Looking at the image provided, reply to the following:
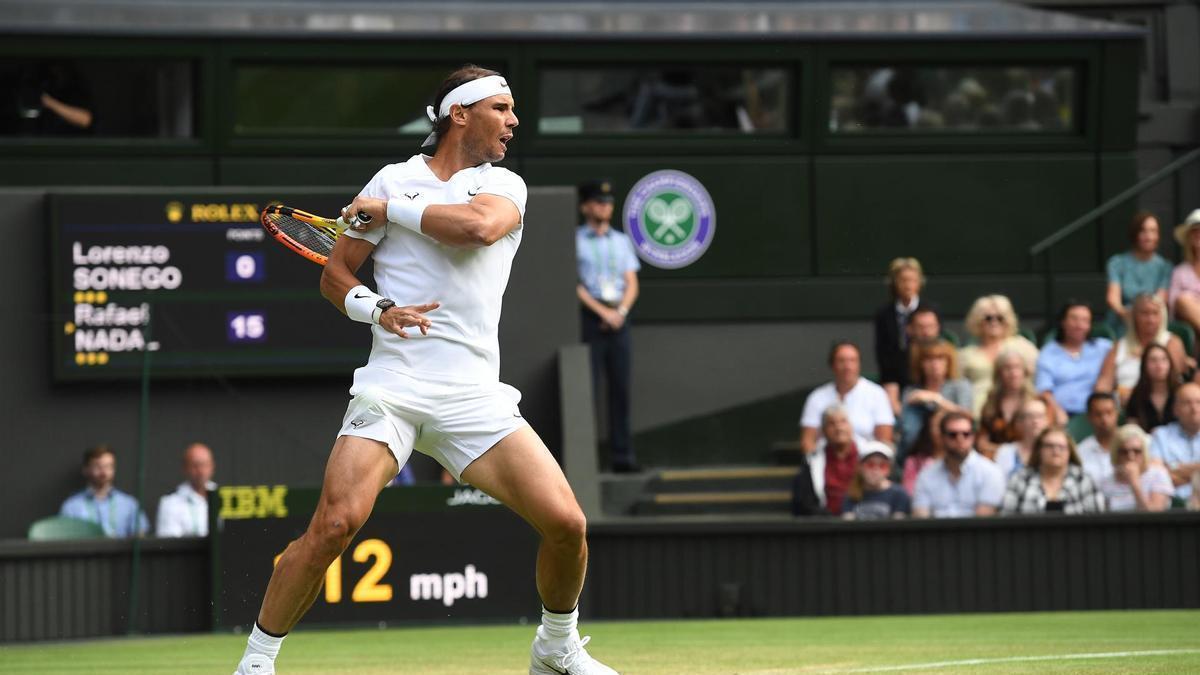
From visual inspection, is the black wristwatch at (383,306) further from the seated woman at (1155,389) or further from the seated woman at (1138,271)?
the seated woman at (1138,271)

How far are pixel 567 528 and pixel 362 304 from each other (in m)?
0.99

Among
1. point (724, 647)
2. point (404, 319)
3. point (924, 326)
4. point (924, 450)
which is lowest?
point (724, 647)

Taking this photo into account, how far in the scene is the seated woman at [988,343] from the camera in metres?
13.1

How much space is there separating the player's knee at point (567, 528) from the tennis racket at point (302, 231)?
1356 mm

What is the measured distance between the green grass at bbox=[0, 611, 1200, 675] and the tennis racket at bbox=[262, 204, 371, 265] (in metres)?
2.03

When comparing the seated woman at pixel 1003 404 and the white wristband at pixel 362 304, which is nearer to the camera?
the white wristband at pixel 362 304

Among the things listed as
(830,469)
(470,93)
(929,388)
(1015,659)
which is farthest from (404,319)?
(929,388)

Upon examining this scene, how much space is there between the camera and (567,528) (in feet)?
21.0

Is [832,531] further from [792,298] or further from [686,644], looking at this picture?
[792,298]

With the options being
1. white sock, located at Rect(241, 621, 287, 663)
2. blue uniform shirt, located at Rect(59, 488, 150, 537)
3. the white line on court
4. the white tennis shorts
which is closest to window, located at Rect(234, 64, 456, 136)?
blue uniform shirt, located at Rect(59, 488, 150, 537)

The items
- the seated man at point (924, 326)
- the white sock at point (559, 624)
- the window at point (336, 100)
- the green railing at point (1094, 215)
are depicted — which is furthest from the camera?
the window at point (336, 100)

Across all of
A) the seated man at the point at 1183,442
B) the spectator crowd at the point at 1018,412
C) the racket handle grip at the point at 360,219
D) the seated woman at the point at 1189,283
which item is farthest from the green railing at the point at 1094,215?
the racket handle grip at the point at 360,219

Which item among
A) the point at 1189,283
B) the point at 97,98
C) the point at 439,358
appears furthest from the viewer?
the point at 97,98

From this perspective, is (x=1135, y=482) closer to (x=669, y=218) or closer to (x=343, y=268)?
(x=669, y=218)
